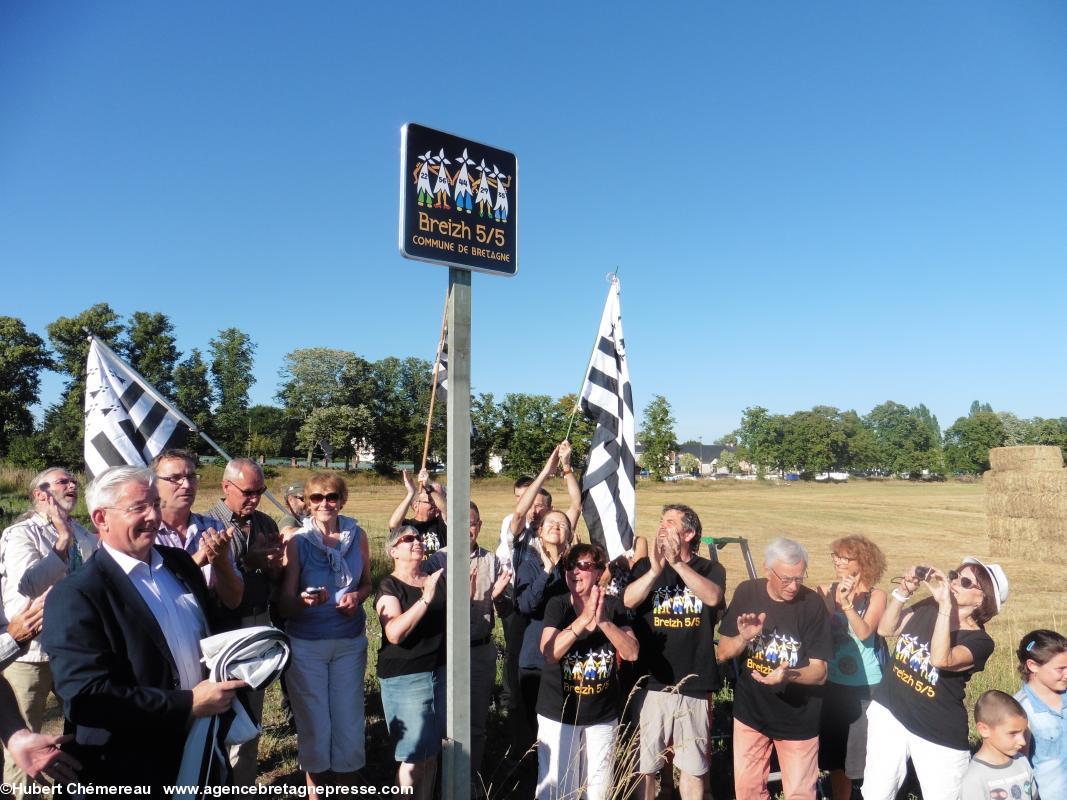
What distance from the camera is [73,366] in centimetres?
4284

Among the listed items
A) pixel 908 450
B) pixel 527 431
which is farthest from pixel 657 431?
pixel 908 450

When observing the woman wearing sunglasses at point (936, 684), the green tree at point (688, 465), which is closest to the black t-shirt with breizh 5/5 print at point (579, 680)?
the woman wearing sunglasses at point (936, 684)

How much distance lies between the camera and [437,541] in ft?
19.0

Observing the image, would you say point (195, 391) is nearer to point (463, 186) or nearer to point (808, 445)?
point (463, 186)

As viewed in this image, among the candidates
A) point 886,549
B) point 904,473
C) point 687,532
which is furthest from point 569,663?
point 904,473

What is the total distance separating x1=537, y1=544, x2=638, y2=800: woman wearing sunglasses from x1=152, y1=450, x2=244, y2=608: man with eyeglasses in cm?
177

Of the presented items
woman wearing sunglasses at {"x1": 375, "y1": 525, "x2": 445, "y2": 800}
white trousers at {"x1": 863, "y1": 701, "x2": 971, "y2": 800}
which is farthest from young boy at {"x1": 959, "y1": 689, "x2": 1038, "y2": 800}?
woman wearing sunglasses at {"x1": 375, "y1": 525, "x2": 445, "y2": 800}

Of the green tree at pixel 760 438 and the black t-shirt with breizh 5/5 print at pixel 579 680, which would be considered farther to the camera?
the green tree at pixel 760 438

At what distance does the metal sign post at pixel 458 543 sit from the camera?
266 cm

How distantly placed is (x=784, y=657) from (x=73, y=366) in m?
50.1

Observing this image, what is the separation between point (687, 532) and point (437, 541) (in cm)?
249

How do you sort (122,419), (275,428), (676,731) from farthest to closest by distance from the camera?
(275,428)
(122,419)
(676,731)

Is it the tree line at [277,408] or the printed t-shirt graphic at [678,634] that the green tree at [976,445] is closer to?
the tree line at [277,408]

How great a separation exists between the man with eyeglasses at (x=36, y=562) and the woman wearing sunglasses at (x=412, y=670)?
1.87 metres
